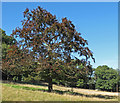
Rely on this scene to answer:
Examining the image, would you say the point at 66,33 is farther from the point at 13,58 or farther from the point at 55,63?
the point at 13,58

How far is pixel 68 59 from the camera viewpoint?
594 inches

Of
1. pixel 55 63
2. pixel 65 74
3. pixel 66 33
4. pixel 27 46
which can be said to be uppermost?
pixel 66 33

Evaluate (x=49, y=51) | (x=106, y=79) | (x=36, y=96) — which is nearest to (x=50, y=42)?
(x=49, y=51)

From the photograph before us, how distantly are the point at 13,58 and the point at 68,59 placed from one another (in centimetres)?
654

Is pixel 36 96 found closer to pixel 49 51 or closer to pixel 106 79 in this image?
pixel 49 51

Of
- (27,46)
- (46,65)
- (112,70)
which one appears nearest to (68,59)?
(46,65)

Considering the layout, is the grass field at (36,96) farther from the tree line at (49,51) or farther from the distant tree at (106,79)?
the distant tree at (106,79)

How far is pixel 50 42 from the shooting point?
1581cm

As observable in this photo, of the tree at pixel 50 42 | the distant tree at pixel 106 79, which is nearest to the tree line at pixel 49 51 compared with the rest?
the tree at pixel 50 42

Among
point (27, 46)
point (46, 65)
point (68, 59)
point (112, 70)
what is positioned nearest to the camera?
point (46, 65)

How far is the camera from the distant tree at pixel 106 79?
54281 millimetres

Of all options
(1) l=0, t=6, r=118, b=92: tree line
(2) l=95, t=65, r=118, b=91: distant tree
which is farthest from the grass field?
(2) l=95, t=65, r=118, b=91: distant tree

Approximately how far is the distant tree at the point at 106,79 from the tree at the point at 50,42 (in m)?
43.1

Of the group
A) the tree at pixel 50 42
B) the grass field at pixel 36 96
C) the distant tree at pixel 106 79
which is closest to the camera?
the grass field at pixel 36 96
